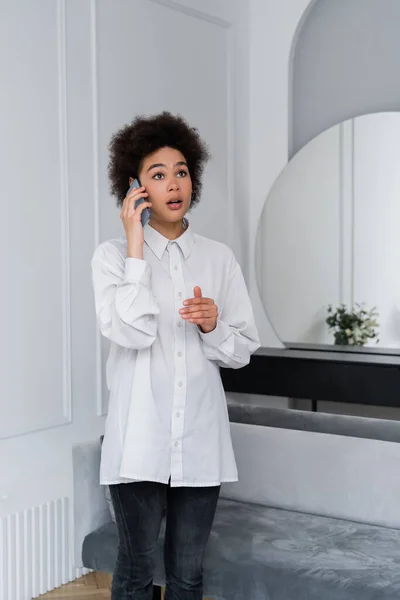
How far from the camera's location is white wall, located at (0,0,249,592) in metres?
2.75

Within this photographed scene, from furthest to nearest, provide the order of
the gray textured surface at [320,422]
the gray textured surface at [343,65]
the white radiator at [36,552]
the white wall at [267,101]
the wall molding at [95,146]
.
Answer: the white wall at [267,101] < the gray textured surface at [343,65] < the wall molding at [95,146] < the white radiator at [36,552] < the gray textured surface at [320,422]

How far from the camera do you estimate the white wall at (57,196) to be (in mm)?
2748

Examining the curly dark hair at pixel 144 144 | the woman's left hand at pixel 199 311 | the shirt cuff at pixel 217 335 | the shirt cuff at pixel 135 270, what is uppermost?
the curly dark hair at pixel 144 144

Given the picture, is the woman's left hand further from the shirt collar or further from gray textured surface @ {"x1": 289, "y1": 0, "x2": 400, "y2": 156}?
gray textured surface @ {"x1": 289, "y1": 0, "x2": 400, "y2": 156}

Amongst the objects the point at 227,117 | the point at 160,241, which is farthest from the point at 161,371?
the point at 227,117

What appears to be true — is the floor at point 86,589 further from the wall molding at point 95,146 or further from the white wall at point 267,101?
the white wall at point 267,101

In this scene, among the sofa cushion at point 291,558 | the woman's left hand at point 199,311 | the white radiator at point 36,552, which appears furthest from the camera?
the white radiator at point 36,552

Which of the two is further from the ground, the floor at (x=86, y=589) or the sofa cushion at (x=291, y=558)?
the sofa cushion at (x=291, y=558)

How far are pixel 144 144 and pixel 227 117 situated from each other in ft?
6.96

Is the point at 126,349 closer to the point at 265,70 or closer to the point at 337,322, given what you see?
the point at 337,322

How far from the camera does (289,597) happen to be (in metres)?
1.97

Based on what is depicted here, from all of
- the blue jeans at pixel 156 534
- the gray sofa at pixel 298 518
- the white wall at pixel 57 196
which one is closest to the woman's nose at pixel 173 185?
the blue jeans at pixel 156 534

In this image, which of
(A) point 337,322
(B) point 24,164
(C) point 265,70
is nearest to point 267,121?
(C) point 265,70

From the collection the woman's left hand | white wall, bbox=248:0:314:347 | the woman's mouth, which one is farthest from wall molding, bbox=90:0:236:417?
the woman's left hand
